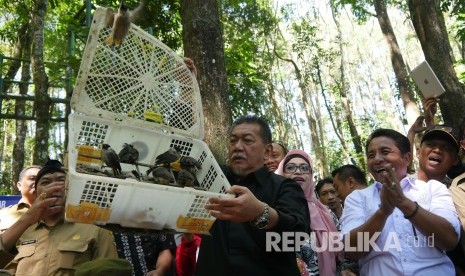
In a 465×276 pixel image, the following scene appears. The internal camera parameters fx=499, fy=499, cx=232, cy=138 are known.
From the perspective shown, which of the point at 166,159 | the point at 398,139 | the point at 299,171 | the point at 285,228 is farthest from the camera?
the point at 299,171

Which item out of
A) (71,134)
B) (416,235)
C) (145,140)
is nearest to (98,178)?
(71,134)

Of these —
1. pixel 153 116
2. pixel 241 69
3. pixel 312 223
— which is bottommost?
pixel 312 223

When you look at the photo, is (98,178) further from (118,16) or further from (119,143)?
(118,16)

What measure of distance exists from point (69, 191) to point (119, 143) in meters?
→ 0.64

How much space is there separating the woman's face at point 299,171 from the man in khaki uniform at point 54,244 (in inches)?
54.0

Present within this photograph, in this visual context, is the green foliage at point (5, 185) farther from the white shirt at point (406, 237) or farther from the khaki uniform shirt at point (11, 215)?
the white shirt at point (406, 237)

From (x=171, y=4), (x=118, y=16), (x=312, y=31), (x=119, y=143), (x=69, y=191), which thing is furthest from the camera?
(x=312, y=31)

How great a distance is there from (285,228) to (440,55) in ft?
14.0

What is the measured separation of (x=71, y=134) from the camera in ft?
7.97

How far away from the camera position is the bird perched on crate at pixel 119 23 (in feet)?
7.90

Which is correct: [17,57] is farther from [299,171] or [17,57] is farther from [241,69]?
[299,171]

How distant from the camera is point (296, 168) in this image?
3752 millimetres

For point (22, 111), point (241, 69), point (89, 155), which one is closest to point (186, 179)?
point (89, 155)

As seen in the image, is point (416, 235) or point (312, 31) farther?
point (312, 31)
